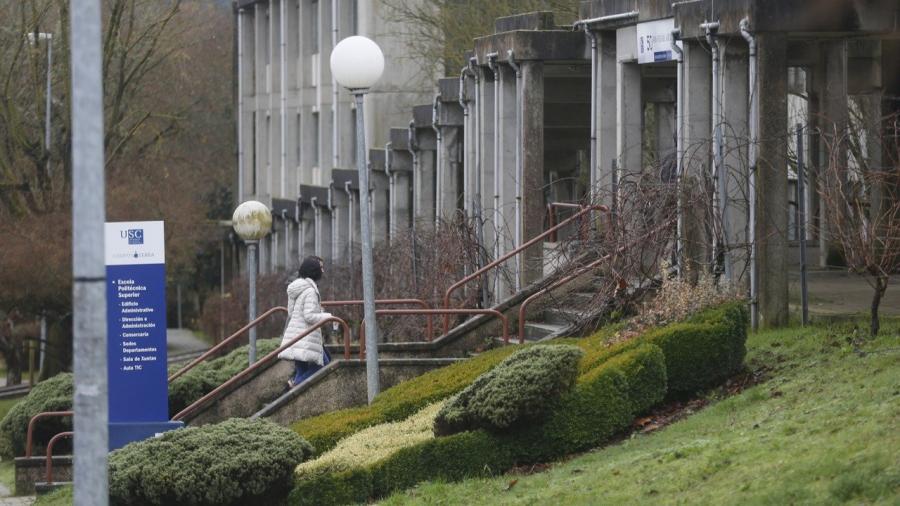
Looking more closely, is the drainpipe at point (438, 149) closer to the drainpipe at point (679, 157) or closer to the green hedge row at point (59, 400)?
the green hedge row at point (59, 400)

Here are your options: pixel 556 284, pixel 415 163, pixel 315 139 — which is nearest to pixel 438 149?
pixel 415 163

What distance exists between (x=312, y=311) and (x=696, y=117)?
457 centimetres

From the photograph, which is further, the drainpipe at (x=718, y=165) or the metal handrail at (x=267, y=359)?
the metal handrail at (x=267, y=359)

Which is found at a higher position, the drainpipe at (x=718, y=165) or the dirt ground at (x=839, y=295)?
the drainpipe at (x=718, y=165)

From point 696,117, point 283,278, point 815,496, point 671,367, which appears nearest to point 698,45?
point 696,117

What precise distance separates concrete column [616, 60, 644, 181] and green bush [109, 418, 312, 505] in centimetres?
826

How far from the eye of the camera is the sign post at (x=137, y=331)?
57.8 feet

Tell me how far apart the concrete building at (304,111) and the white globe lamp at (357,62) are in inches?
703

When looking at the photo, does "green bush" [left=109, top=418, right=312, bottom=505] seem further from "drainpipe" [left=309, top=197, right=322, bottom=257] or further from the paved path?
the paved path

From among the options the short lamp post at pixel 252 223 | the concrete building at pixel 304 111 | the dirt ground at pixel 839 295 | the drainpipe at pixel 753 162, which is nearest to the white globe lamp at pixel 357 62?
the drainpipe at pixel 753 162

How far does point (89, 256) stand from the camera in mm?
7414

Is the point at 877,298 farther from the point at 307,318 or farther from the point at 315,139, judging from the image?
the point at 315,139

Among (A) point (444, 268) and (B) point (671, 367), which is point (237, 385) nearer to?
(A) point (444, 268)

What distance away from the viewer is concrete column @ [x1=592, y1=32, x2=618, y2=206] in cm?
2206
